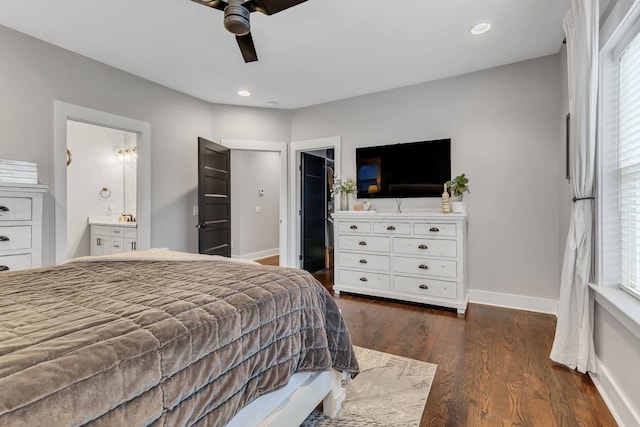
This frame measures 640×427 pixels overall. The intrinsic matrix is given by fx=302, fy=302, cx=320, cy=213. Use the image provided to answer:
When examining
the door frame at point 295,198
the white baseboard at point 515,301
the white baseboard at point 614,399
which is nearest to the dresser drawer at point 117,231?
the door frame at point 295,198

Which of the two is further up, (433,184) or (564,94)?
(564,94)

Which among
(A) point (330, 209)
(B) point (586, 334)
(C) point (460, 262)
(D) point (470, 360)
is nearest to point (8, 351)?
(D) point (470, 360)

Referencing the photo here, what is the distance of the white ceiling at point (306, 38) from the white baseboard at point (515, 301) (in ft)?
8.32

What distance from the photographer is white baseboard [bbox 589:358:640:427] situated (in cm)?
146

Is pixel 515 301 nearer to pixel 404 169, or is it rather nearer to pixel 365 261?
pixel 365 261

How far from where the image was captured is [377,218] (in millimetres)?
3586

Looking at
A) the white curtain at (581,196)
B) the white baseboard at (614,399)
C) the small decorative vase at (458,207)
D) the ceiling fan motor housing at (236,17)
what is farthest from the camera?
the small decorative vase at (458,207)

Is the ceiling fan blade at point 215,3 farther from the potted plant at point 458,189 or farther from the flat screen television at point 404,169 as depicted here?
the potted plant at point 458,189

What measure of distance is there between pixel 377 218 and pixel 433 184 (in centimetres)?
82

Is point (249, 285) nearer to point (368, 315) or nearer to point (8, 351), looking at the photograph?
point (8, 351)

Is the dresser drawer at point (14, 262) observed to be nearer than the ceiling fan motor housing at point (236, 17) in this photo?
No

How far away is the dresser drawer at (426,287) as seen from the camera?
321cm

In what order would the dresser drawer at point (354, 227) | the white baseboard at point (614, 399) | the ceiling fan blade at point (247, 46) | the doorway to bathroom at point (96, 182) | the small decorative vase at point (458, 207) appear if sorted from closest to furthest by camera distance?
the white baseboard at point (614, 399) < the ceiling fan blade at point (247, 46) < the small decorative vase at point (458, 207) < the dresser drawer at point (354, 227) < the doorway to bathroom at point (96, 182)

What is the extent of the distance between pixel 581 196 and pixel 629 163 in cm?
31
